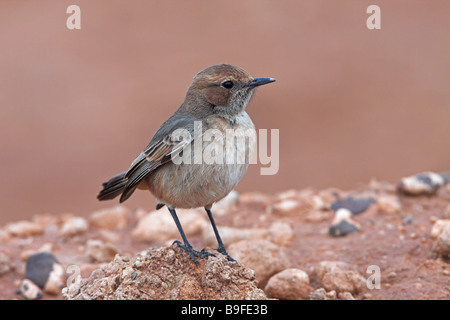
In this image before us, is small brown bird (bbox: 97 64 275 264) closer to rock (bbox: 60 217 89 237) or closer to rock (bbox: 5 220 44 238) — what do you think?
rock (bbox: 60 217 89 237)

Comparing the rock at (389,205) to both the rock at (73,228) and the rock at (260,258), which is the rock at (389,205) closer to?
the rock at (260,258)

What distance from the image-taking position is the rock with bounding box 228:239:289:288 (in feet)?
19.3

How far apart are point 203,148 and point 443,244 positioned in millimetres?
2694

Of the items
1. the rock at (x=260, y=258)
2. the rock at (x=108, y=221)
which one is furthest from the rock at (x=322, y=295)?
the rock at (x=108, y=221)

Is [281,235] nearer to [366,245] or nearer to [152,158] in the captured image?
[366,245]

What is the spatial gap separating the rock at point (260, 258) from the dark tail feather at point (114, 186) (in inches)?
51.3

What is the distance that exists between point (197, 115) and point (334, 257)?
7.97 feet

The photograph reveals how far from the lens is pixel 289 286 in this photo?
5602 millimetres

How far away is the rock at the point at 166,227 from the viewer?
25.2 ft

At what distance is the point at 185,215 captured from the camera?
26.0ft

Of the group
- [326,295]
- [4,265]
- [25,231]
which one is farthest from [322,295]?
[25,231]

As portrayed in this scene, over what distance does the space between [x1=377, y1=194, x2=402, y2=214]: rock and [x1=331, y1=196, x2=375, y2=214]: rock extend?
0.48 ft
